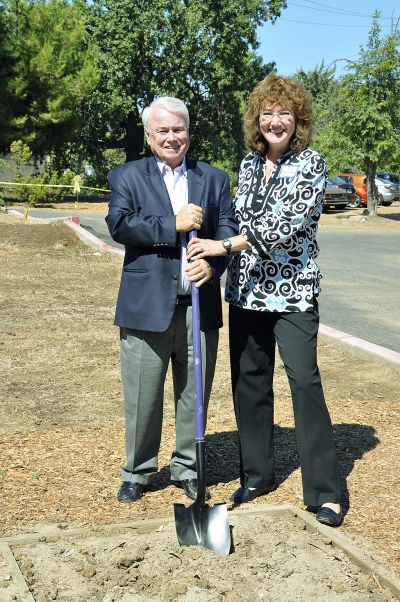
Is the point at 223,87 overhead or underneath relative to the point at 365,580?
overhead

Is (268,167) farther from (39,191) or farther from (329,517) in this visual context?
(39,191)

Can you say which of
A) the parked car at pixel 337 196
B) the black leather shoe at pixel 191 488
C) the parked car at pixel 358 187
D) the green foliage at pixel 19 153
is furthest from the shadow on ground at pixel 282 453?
the parked car at pixel 358 187

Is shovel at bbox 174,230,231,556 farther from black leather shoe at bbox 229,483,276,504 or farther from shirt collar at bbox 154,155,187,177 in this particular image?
black leather shoe at bbox 229,483,276,504

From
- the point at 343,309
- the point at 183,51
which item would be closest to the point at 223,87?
the point at 183,51

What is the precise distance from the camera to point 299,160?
12.1 feet

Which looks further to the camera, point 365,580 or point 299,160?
point 299,160

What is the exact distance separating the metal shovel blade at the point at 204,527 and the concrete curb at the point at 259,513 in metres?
0.17

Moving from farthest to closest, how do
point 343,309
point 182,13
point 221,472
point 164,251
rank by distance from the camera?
point 182,13, point 343,309, point 221,472, point 164,251

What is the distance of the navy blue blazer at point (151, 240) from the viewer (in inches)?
143

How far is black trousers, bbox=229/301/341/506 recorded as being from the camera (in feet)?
12.2

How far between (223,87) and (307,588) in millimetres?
36869

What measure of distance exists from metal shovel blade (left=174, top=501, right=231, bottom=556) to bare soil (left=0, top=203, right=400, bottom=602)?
6 cm

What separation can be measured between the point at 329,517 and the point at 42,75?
3088cm

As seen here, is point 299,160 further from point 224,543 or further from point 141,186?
point 224,543
